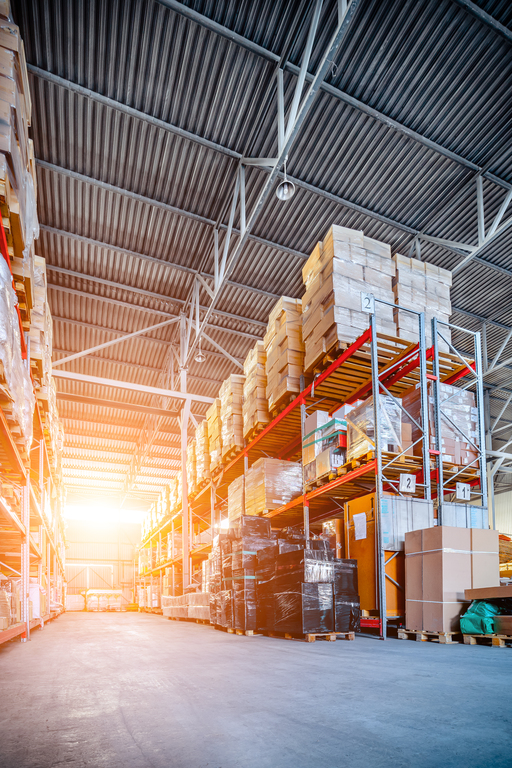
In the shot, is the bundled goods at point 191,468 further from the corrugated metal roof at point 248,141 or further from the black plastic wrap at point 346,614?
the black plastic wrap at point 346,614

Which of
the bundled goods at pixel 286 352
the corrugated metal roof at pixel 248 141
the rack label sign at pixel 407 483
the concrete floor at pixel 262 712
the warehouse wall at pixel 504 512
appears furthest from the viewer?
the warehouse wall at pixel 504 512

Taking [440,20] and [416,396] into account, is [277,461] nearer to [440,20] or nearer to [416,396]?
[416,396]

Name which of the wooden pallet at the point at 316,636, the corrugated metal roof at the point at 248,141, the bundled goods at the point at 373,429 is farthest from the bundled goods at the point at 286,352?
the wooden pallet at the point at 316,636

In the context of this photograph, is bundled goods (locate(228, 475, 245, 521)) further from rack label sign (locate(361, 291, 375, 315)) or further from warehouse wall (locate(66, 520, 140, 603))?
warehouse wall (locate(66, 520, 140, 603))

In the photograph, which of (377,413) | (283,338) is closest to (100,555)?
(283,338)

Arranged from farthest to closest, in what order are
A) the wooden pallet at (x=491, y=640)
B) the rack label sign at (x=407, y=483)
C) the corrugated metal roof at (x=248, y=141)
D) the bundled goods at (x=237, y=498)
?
the bundled goods at (x=237, y=498), the corrugated metal roof at (x=248, y=141), the rack label sign at (x=407, y=483), the wooden pallet at (x=491, y=640)

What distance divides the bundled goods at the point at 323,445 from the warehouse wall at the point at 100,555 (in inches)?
954

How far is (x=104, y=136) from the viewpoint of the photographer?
8734 millimetres

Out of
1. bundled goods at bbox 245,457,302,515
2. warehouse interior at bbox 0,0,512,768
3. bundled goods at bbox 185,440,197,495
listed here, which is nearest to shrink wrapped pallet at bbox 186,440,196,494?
bundled goods at bbox 185,440,197,495

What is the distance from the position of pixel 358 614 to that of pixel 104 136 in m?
8.20

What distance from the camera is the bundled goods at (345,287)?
6848 millimetres

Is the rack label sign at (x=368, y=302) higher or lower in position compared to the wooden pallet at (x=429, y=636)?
higher

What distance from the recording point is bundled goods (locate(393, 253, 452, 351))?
718 cm

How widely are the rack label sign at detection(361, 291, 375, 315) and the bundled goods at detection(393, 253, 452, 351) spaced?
554 millimetres
